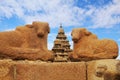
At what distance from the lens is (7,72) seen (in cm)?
715

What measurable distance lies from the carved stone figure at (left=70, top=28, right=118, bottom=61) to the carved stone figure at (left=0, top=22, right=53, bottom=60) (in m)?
0.77

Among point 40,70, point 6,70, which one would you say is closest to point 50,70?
point 40,70

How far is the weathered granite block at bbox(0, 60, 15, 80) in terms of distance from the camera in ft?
23.3

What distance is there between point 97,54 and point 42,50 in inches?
58.8

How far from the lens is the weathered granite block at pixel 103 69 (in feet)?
22.4

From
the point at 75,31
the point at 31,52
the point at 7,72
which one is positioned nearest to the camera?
the point at 7,72

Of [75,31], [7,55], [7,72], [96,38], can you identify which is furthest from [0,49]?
[96,38]

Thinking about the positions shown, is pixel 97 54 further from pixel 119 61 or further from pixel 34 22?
pixel 34 22

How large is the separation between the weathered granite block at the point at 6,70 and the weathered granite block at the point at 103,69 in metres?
1.94

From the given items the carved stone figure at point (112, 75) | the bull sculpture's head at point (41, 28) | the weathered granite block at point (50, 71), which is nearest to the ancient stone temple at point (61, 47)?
the bull sculpture's head at point (41, 28)

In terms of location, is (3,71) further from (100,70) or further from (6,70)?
(100,70)

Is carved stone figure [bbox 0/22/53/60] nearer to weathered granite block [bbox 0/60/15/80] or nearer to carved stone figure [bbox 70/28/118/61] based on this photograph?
weathered granite block [bbox 0/60/15/80]

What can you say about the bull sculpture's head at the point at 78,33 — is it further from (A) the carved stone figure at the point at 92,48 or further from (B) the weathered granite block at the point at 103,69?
(B) the weathered granite block at the point at 103,69

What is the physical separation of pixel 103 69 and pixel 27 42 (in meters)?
2.22
